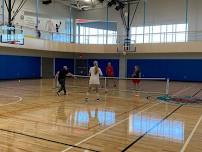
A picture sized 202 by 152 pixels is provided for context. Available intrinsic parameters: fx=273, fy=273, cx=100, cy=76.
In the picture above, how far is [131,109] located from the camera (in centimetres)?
1064

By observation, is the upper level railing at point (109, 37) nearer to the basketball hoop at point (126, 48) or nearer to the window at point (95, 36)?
the window at point (95, 36)

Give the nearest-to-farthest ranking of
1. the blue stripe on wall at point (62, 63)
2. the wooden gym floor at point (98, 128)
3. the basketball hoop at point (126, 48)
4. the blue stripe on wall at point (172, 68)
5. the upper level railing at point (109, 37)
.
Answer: the wooden gym floor at point (98, 128) < the upper level railing at point (109, 37) < the blue stripe on wall at point (172, 68) < the basketball hoop at point (126, 48) < the blue stripe on wall at point (62, 63)

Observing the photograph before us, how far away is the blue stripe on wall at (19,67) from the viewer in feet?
87.2

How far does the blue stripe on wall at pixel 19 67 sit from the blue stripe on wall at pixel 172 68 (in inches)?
436

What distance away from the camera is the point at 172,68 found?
30031mm

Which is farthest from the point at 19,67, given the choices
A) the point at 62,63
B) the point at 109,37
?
the point at 109,37

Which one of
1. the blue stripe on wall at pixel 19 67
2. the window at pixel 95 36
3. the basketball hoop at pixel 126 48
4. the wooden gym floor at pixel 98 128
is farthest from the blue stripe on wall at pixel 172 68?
the wooden gym floor at pixel 98 128

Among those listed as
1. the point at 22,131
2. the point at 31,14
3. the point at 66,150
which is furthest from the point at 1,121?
the point at 31,14

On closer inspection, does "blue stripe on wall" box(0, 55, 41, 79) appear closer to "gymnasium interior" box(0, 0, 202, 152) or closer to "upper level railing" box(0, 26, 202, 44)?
"gymnasium interior" box(0, 0, 202, 152)

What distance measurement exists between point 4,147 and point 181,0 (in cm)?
2819

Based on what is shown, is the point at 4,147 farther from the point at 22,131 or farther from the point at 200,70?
the point at 200,70

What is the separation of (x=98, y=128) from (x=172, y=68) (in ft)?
78.7

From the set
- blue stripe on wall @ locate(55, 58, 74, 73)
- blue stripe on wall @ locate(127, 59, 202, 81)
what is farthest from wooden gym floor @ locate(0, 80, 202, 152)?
blue stripe on wall @ locate(55, 58, 74, 73)

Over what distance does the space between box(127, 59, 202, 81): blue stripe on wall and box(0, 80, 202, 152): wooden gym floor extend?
18.9 m
